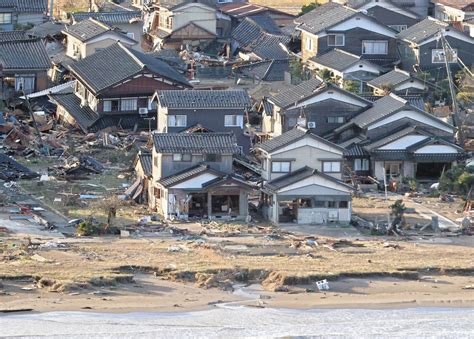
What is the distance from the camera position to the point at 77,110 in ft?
174

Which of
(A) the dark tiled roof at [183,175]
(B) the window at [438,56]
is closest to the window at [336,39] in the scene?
(B) the window at [438,56]

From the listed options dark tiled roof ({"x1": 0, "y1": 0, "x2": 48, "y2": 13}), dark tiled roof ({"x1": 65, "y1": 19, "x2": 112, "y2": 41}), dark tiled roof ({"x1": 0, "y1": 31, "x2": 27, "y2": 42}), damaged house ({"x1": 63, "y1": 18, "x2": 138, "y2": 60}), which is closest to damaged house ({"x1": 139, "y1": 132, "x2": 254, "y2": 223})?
damaged house ({"x1": 63, "y1": 18, "x2": 138, "y2": 60})

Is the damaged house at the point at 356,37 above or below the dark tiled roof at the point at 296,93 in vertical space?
above

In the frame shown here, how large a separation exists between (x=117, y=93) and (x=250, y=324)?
20.5 m

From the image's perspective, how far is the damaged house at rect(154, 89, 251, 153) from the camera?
154 ft

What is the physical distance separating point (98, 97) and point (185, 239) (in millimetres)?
13504

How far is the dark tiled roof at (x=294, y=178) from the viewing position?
138ft

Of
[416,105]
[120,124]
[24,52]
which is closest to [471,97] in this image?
[416,105]

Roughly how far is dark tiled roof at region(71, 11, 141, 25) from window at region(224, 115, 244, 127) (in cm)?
1542

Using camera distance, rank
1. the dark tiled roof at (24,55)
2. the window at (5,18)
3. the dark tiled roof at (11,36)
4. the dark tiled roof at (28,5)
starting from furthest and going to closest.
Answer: the dark tiled roof at (28,5)
the window at (5,18)
the dark tiled roof at (11,36)
the dark tiled roof at (24,55)

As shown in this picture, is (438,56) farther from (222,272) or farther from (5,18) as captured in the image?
(222,272)

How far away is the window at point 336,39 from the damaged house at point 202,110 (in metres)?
13.9

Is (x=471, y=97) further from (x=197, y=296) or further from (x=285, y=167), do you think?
(x=197, y=296)

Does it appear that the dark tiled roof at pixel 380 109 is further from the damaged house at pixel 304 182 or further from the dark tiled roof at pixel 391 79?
the dark tiled roof at pixel 391 79
